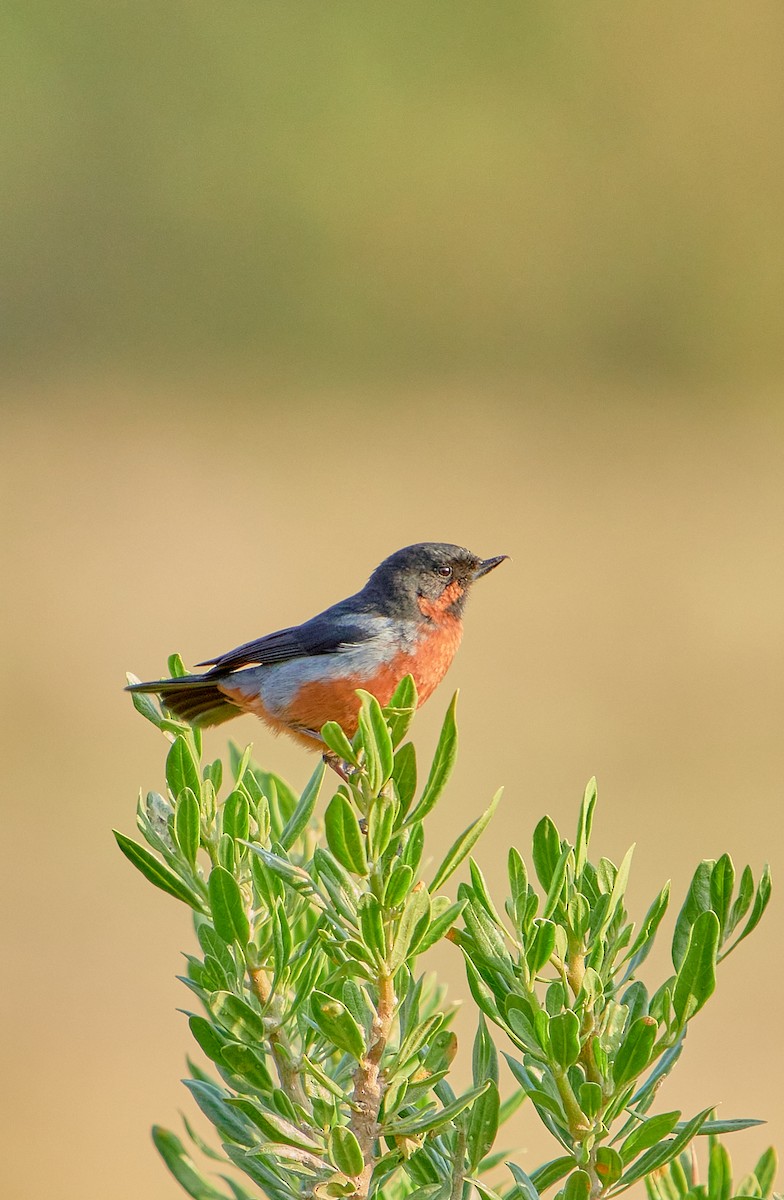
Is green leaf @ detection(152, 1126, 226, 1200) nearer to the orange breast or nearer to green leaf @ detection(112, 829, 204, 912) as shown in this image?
green leaf @ detection(112, 829, 204, 912)

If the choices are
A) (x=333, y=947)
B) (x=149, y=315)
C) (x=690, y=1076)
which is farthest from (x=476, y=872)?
(x=149, y=315)

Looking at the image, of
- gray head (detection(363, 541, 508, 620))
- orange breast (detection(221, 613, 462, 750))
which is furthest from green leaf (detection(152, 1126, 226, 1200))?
gray head (detection(363, 541, 508, 620))

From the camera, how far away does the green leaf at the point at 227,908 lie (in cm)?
99

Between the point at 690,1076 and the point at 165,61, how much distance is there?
928 cm

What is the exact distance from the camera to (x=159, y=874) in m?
1.06

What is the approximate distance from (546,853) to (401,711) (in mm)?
187

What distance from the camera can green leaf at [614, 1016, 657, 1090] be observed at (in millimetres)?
900

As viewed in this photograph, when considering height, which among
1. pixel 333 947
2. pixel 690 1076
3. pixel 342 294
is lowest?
pixel 690 1076

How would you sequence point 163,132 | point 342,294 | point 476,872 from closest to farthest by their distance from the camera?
point 476,872 → point 163,132 → point 342,294

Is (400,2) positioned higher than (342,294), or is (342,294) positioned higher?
(400,2)

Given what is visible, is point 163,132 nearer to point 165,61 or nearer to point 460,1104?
point 165,61

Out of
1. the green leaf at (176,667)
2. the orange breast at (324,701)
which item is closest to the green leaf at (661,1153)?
the green leaf at (176,667)

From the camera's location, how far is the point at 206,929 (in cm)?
104

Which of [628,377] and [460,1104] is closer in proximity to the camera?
[460,1104]
